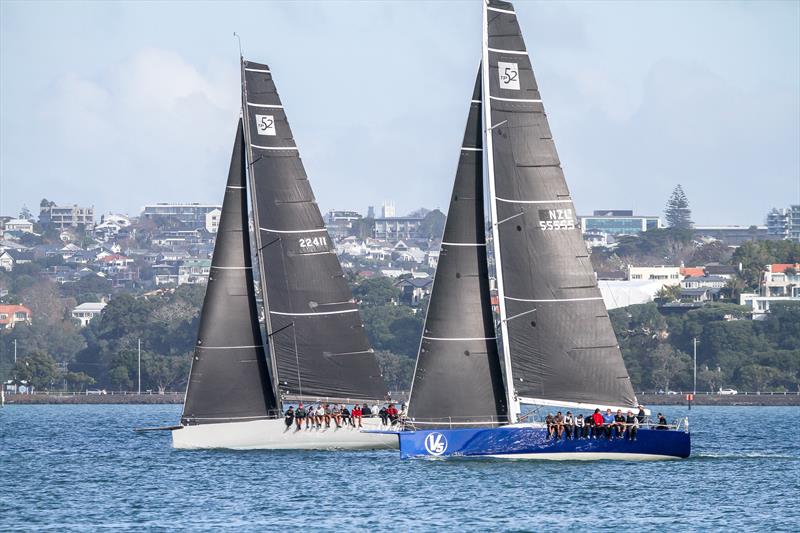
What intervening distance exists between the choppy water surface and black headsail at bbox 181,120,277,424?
66.3 inches

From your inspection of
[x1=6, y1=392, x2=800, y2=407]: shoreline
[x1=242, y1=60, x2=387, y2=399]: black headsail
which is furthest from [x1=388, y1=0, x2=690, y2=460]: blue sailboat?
[x1=6, y1=392, x2=800, y2=407]: shoreline

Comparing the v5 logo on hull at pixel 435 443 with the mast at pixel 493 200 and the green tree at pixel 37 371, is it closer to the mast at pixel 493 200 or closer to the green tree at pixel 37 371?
the mast at pixel 493 200

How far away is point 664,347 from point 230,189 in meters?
115

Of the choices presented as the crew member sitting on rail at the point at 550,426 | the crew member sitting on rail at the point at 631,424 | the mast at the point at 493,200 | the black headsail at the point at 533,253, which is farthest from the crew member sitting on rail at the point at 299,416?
the crew member sitting on rail at the point at 631,424

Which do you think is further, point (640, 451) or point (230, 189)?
point (230, 189)

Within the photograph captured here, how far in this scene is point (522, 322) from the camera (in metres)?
52.1

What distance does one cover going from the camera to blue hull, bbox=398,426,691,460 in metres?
51.8

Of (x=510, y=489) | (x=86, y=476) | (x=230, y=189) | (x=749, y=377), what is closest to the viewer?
(x=510, y=489)

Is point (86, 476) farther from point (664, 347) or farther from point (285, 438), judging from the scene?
point (664, 347)

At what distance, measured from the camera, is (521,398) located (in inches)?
2050

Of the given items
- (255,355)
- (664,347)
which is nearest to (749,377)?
(664,347)

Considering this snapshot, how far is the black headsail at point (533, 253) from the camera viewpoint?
52000mm

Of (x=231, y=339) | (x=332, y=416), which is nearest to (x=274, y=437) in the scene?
(x=332, y=416)

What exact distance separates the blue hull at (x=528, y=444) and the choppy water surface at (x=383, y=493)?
0.59m
